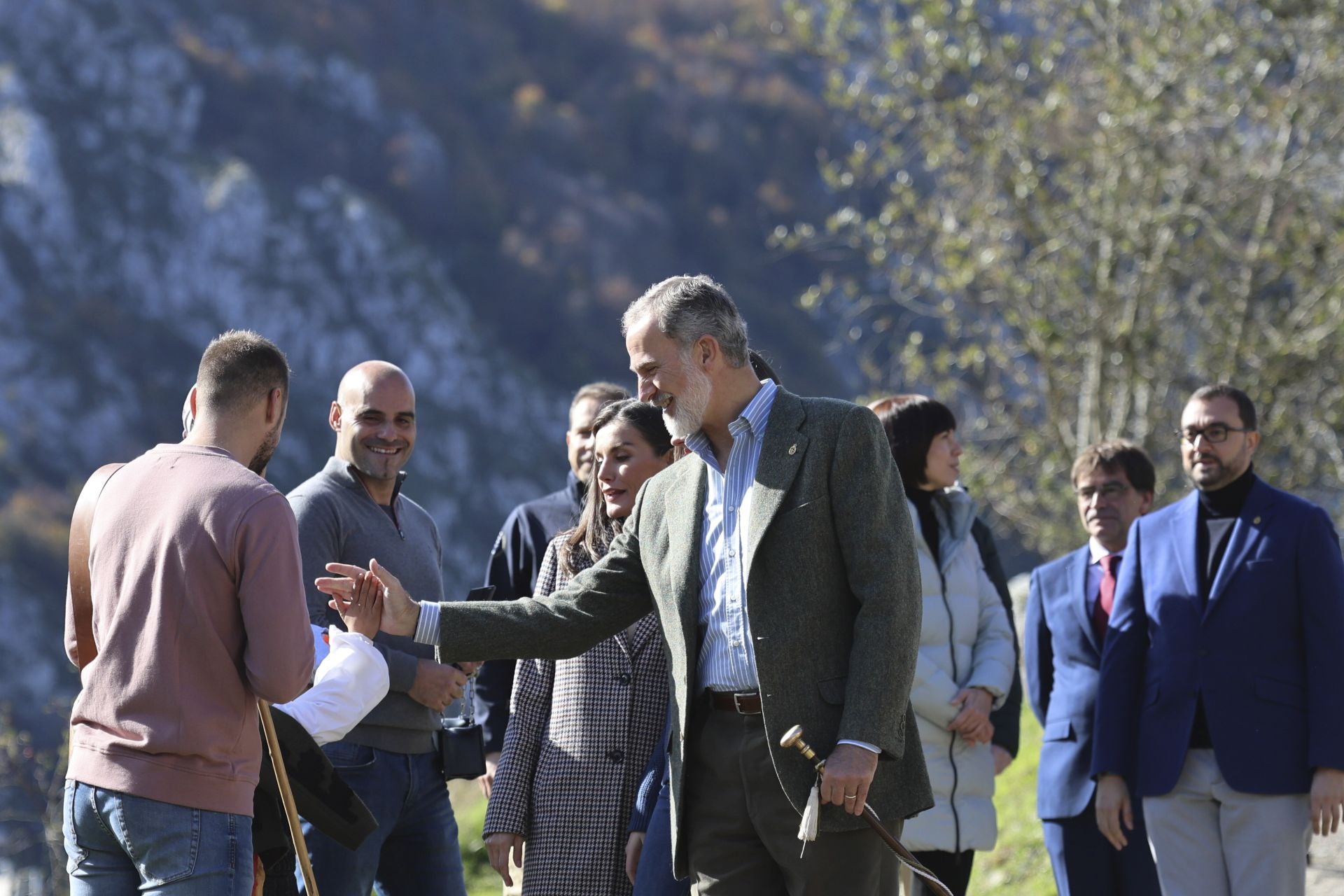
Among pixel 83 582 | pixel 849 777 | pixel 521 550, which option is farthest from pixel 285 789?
pixel 521 550

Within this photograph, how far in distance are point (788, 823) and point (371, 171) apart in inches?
2968

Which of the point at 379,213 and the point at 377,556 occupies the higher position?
the point at 379,213

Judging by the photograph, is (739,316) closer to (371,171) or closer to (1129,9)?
(1129,9)

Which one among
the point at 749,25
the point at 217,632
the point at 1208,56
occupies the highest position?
the point at 749,25

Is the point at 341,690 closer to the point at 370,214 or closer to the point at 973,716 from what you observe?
the point at 973,716

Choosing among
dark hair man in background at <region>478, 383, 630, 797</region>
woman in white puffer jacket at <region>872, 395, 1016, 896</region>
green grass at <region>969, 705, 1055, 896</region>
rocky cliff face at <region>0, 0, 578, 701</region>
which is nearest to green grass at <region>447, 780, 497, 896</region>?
green grass at <region>969, 705, 1055, 896</region>

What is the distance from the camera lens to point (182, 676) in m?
3.11

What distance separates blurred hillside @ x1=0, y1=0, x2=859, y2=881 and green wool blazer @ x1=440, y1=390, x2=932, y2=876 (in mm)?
48434

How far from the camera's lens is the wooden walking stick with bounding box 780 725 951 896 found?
3209 millimetres

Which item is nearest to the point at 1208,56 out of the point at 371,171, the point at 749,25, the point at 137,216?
the point at 749,25

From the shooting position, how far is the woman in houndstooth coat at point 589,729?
14.0 ft

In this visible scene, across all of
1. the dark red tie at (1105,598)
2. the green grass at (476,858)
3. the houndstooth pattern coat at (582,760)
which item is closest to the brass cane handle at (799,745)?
the houndstooth pattern coat at (582,760)

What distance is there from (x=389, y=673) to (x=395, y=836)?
0.61 meters

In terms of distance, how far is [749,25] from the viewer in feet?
40.3
